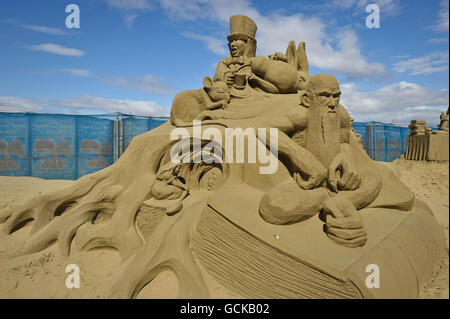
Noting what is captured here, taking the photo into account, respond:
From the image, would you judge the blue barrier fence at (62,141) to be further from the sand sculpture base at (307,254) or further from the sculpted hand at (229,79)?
the sand sculpture base at (307,254)

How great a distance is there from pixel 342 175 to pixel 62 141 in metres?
6.89

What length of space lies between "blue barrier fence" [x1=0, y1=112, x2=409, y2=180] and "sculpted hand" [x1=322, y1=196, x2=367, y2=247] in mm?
6602

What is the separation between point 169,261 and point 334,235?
59.7 inches

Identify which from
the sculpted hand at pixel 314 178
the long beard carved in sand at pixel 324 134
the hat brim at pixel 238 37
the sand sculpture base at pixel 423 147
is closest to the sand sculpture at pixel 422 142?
the sand sculpture base at pixel 423 147

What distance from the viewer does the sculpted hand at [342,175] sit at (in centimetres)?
271

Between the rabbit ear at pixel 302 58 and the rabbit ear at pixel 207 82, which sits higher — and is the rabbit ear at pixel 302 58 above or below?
above

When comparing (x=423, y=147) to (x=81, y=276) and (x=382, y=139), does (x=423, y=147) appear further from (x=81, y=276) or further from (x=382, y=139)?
(x=81, y=276)

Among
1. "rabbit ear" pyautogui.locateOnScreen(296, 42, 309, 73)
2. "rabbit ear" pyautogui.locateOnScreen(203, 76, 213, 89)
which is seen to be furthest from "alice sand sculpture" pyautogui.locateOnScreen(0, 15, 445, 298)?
"rabbit ear" pyautogui.locateOnScreen(296, 42, 309, 73)

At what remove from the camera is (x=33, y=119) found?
23.0ft

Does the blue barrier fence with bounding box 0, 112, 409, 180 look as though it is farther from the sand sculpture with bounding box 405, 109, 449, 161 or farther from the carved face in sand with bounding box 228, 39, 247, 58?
the sand sculpture with bounding box 405, 109, 449, 161

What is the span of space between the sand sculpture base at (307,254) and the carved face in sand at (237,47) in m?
2.26

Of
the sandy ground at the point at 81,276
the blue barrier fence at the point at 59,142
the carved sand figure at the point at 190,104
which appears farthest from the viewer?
the blue barrier fence at the point at 59,142

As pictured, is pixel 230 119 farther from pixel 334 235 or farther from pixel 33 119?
pixel 33 119

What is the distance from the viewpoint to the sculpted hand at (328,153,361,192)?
8.89 feet
